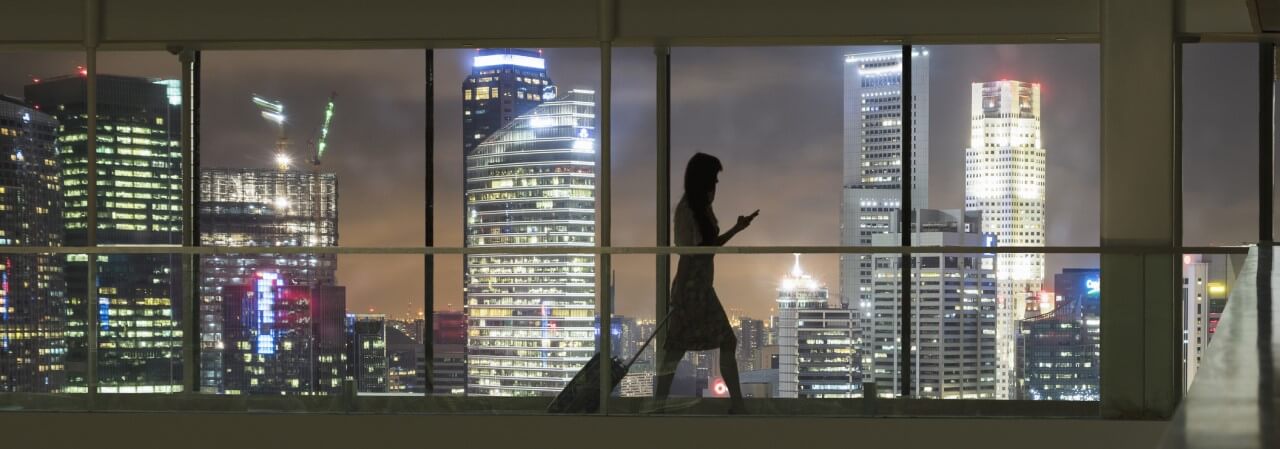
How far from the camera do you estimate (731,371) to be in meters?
5.45

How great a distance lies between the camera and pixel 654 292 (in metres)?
5.58

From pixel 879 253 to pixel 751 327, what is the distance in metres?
0.74

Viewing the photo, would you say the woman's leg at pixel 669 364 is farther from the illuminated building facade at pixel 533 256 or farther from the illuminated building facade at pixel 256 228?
the illuminated building facade at pixel 256 228

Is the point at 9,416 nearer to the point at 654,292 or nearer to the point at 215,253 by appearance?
the point at 215,253

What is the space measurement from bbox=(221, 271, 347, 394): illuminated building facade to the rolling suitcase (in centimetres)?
102

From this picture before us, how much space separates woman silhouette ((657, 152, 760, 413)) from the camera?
5.44m

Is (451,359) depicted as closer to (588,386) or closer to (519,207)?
(588,386)

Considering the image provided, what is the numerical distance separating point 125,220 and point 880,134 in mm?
4008

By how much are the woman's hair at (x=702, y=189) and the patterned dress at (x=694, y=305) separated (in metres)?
0.04

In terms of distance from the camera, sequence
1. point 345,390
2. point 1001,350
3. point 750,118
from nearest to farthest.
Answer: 1. point 1001,350
2. point 345,390
3. point 750,118

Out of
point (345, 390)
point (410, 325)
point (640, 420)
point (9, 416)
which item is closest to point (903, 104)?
point (640, 420)

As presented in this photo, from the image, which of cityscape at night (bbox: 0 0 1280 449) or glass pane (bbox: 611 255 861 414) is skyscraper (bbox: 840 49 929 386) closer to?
cityscape at night (bbox: 0 0 1280 449)

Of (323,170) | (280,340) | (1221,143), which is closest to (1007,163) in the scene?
(1221,143)

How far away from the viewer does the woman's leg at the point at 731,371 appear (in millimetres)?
5398
